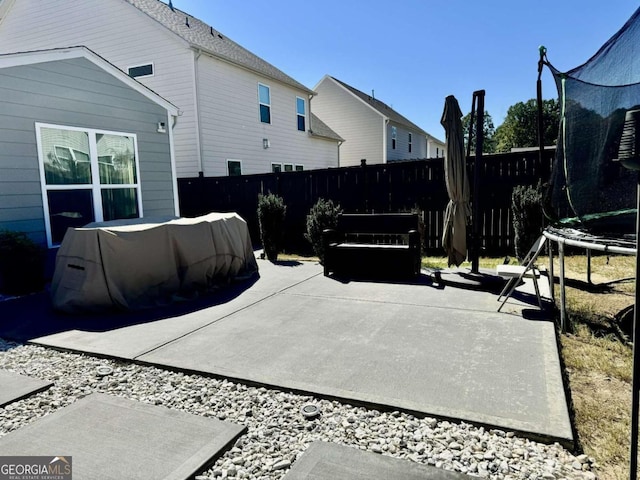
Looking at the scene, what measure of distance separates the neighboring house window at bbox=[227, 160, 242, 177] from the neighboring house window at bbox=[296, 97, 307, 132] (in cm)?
403

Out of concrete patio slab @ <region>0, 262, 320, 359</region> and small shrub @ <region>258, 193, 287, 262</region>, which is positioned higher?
small shrub @ <region>258, 193, 287, 262</region>

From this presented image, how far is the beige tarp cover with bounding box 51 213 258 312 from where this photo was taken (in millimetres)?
4441

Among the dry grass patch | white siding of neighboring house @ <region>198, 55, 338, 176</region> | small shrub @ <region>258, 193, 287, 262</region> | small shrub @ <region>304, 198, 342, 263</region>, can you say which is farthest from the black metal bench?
white siding of neighboring house @ <region>198, 55, 338, 176</region>

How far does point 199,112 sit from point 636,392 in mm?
11508

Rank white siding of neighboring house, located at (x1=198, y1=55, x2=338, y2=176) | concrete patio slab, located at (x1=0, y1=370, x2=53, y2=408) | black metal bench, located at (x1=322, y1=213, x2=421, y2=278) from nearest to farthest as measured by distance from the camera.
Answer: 1. concrete patio slab, located at (x1=0, y1=370, x2=53, y2=408)
2. black metal bench, located at (x1=322, y1=213, x2=421, y2=278)
3. white siding of neighboring house, located at (x1=198, y1=55, x2=338, y2=176)

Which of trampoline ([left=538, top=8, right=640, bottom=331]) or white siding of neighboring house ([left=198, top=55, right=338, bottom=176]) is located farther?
white siding of neighboring house ([left=198, top=55, right=338, bottom=176])

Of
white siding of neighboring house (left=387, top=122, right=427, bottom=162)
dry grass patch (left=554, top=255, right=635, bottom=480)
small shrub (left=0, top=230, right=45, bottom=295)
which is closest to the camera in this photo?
dry grass patch (left=554, top=255, right=635, bottom=480)

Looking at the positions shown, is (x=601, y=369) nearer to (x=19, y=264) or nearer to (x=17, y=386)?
(x=17, y=386)

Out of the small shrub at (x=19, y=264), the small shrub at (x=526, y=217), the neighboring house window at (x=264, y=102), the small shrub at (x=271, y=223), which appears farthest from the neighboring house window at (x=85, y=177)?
the neighboring house window at (x=264, y=102)

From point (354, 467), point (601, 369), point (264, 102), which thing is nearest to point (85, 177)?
point (354, 467)

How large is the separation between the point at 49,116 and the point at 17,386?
4.77 meters

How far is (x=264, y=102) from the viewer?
13.9 meters

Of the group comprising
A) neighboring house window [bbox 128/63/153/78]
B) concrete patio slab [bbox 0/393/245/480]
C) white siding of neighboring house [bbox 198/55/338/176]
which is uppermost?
neighboring house window [bbox 128/63/153/78]

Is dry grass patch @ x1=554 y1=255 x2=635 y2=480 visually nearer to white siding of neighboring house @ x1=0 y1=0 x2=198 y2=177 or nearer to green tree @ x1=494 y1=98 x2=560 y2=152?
white siding of neighboring house @ x1=0 y1=0 x2=198 y2=177
